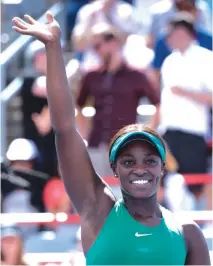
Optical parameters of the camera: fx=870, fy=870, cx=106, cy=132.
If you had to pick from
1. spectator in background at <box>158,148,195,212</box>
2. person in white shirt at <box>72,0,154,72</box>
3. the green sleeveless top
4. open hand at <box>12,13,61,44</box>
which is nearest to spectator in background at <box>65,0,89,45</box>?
person in white shirt at <box>72,0,154,72</box>

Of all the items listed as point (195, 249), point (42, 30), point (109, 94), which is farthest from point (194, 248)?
point (109, 94)

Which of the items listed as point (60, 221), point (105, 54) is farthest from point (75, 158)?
point (105, 54)

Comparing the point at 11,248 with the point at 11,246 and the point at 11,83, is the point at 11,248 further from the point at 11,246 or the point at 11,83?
the point at 11,83

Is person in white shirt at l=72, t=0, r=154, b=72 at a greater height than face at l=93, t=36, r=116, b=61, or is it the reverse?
person in white shirt at l=72, t=0, r=154, b=72

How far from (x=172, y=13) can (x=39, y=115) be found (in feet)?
4.25

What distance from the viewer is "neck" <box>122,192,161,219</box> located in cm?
230

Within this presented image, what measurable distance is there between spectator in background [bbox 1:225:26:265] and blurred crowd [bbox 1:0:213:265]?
8cm

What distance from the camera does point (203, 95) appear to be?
5.77 meters

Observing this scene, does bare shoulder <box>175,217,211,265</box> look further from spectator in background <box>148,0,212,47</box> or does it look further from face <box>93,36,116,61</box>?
spectator in background <box>148,0,212,47</box>

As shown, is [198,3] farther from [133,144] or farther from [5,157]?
[133,144]

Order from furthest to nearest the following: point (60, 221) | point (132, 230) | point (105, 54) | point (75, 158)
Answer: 1. point (105, 54)
2. point (60, 221)
3. point (75, 158)
4. point (132, 230)

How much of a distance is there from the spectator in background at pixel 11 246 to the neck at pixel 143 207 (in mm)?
2879

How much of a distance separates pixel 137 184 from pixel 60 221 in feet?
10.8

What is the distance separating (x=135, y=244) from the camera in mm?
2219
